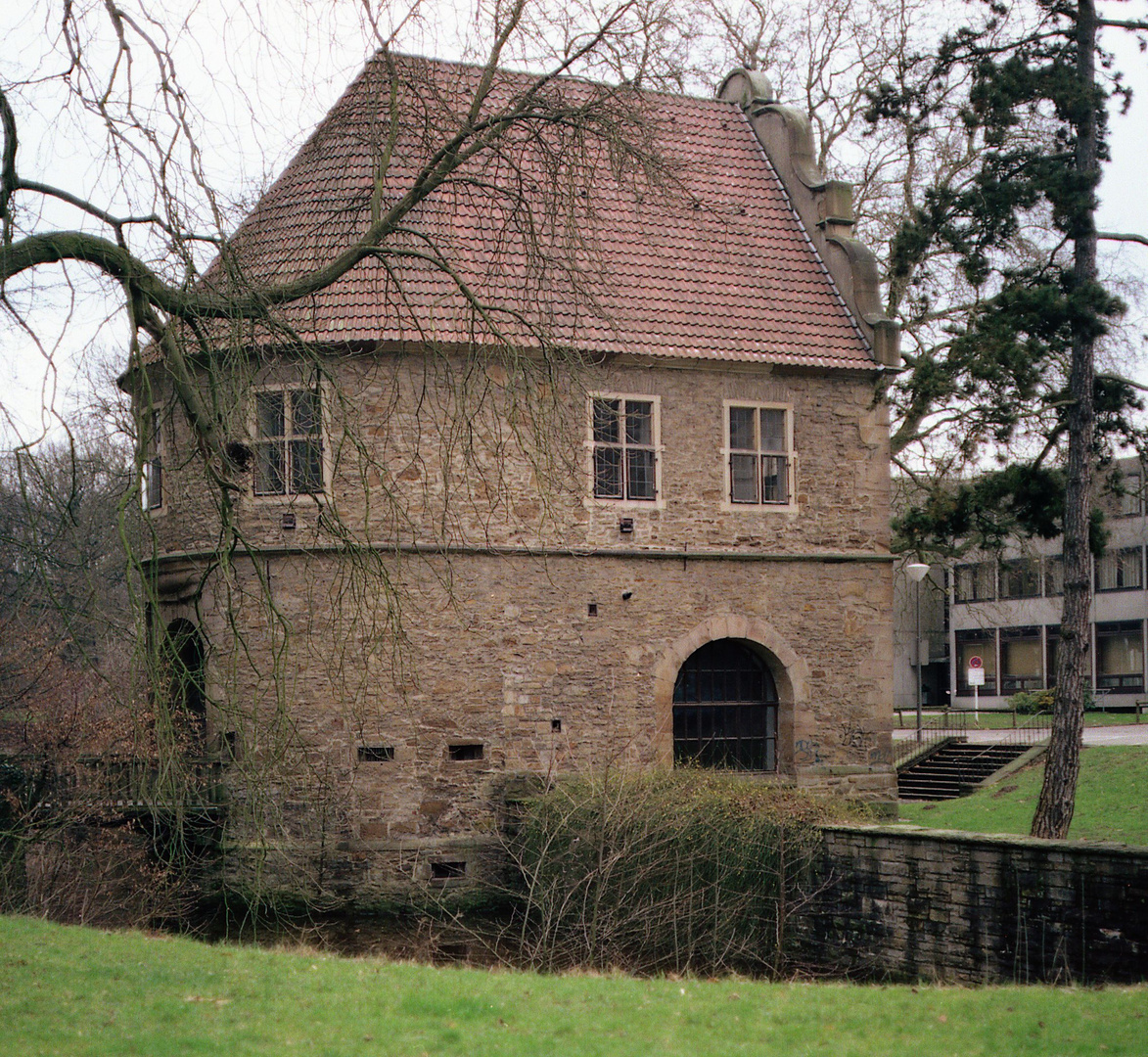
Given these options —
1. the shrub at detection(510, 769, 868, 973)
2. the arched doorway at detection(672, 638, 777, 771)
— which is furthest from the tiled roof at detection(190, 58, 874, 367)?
the shrub at detection(510, 769, 868, 973)

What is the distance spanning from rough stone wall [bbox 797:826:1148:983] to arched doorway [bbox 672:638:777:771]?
13.3 feet

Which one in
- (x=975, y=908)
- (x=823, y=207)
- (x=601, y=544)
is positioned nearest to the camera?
(x=975, y=908)

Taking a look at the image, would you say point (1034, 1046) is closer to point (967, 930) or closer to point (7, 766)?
point (967, 930)

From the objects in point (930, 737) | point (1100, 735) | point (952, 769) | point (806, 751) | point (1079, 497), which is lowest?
point (952, 769)

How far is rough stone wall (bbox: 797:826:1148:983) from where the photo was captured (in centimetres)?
1174

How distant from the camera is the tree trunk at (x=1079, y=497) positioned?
17.5 meters

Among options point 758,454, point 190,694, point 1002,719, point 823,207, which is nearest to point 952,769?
point 758,454

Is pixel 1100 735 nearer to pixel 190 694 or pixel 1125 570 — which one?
pixel 1125 570

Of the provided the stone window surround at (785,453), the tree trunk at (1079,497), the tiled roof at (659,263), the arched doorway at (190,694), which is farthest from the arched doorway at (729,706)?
the arched doorway at (190,694)

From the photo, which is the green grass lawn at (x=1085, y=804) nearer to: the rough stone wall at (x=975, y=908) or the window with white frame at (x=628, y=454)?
the rough stone wall at (x=975, y=908)

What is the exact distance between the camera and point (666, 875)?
15039 millimetres

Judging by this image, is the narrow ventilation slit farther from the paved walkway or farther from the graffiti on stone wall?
the paved walkway

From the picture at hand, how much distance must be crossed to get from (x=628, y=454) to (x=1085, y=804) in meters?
9.71

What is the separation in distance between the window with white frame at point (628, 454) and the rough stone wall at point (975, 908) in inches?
223
